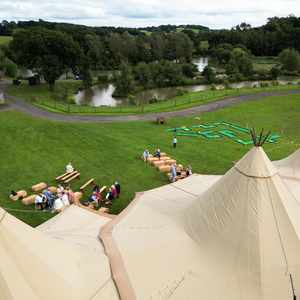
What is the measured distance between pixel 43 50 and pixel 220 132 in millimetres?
28622

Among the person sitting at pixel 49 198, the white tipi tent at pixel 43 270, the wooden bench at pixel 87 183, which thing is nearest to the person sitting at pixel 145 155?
the wooden bench at pixel 87 183

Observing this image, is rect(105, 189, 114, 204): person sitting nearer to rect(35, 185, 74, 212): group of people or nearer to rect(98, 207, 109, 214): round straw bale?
rect(98, 207, 109, 214): round straw bale

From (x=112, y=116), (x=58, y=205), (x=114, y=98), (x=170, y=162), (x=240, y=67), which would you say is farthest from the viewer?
(x=240, y=67)

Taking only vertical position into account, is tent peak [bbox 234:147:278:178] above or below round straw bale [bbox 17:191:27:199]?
above

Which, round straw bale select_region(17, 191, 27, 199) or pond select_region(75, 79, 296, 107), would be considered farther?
pond select_region(75, 79, 296, 107)

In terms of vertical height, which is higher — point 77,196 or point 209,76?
point 209,76

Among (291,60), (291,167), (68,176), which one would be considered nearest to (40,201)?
(68,176)

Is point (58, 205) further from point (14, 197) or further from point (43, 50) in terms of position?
point (43, 50)

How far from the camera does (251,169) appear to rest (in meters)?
9.64

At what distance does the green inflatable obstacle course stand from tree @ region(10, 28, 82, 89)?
24.5 meters

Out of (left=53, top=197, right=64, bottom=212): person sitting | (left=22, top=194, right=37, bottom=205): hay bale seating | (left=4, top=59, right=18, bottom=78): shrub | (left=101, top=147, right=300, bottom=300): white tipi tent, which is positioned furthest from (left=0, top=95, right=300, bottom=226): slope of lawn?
(left=4, top=59, right=18, bottom=78): shrub

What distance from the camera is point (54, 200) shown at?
16.3 meters

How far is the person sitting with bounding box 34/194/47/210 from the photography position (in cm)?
1602

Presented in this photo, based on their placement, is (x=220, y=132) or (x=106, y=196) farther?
(x=220, y=132)
